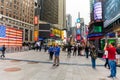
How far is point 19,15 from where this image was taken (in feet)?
301

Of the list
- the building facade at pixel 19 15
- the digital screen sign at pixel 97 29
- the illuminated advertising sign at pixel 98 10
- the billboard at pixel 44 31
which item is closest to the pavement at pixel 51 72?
the illuminated advertising sign at pixel 98 10

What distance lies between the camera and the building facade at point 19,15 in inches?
3038

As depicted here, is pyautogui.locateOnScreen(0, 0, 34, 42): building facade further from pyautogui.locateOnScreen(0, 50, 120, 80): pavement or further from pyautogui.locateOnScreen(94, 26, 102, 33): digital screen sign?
pyautogui.locateOnScreen(0, 50, 120, 80): pavement

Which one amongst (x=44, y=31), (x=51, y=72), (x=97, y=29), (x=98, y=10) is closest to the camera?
(x=51, y=72)

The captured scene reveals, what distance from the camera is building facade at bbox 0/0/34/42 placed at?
77.2 meters

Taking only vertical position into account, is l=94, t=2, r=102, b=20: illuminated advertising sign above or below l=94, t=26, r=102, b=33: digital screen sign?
above

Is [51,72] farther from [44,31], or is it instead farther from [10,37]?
[44,31]

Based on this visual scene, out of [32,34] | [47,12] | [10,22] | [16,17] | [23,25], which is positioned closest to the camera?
[10,22]

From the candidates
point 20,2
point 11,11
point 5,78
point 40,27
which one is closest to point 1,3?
point 11,11

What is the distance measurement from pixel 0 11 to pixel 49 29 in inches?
1835

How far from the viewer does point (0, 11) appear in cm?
7356

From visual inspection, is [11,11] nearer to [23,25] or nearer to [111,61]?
[23,25]

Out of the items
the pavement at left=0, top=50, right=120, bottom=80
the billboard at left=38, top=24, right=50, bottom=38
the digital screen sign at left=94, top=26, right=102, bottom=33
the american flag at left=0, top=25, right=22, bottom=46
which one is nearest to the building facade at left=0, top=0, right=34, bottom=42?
the billboard at left=38, top=24, right=50, bottom=38

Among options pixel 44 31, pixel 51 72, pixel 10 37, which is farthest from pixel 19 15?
pixel 51 72
